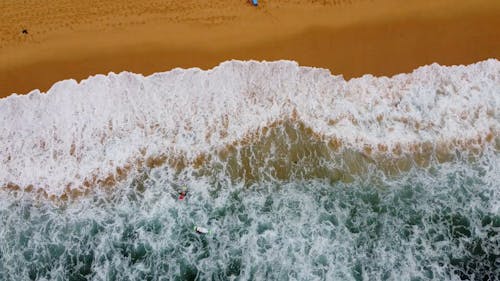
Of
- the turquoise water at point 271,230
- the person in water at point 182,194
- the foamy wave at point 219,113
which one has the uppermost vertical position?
the foamy wave at point 219,113

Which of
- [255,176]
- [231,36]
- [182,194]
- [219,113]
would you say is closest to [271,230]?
[255,176]

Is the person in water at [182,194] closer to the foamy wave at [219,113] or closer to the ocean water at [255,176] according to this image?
the ocean water at [255,176]

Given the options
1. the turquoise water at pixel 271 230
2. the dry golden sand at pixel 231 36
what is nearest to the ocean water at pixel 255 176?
the turquoise water at pixel 271 230

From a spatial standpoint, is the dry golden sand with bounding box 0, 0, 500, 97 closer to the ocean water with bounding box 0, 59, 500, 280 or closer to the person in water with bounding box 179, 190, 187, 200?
the ocean water with bounding box 0, 59, 500, 280

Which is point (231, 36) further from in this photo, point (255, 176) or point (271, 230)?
point (271, 230)

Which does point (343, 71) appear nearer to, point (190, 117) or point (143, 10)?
point (190, 117)

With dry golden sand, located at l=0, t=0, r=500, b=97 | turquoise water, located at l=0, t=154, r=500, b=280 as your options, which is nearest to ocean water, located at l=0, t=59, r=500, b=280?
turquoise water, located at l=0, t=154, r=500, b=280
